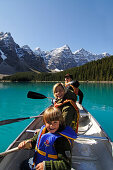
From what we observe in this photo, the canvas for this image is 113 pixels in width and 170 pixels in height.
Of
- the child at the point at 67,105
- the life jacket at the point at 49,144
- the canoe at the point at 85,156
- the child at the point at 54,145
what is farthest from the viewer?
the child at the point at 67,105

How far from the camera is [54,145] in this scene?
1.94 metres

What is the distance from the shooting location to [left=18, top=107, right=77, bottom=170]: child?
72.2 inches

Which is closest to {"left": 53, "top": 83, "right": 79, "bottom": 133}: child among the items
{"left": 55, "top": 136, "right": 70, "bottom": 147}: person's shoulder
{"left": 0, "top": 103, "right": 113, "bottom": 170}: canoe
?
{"left": 0, "top": 103, "right": 113, "bottom": 170}: canoe

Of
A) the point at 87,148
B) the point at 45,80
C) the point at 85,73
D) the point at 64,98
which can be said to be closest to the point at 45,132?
the point at 64,98

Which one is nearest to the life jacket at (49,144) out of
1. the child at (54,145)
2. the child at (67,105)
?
the child at (54,145)

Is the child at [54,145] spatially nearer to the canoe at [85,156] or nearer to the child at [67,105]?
the child at [67,105]

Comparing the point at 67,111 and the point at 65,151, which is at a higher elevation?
the point at 67,111

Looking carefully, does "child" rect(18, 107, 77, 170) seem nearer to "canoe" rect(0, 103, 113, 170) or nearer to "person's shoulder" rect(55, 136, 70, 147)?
"person's shoulder" rect(55, 136, 70, 147)

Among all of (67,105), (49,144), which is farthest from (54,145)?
(67,105)

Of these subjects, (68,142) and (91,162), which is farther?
(91,162)

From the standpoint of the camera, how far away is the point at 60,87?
3.46 meters

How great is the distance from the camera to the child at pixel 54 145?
1834 mm

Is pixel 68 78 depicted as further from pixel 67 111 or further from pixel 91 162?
pixel 91 162

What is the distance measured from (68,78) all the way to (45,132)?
4.08 metres
